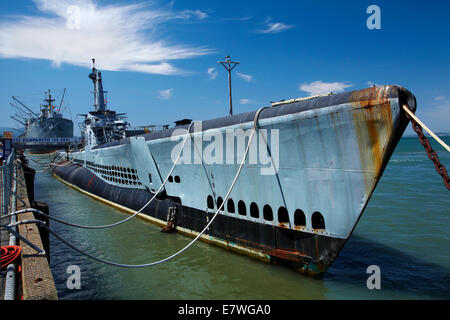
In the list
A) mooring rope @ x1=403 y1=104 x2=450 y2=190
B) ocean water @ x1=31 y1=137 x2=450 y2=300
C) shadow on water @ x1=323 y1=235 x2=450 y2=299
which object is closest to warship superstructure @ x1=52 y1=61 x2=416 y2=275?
mooring rope @ x1=403 y1=104 x2=450 y2=190

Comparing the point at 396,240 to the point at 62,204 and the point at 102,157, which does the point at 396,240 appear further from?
the point at 62,204

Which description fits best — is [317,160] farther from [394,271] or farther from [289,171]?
[394,271]

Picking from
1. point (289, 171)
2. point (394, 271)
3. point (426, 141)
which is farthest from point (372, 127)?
point (394, 271)

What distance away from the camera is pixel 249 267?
9070mm

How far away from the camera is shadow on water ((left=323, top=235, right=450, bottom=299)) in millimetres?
7836

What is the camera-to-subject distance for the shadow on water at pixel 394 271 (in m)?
7.84

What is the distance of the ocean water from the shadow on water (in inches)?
0.9

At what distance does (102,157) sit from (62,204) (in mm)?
3952

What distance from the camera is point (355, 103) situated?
6629 millimetres

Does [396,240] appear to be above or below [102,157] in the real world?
below

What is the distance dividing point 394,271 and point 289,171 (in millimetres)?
4245

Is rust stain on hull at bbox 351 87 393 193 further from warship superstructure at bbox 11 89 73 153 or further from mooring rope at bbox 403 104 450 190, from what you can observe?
warship superstructure at bbox 11 89 73 153
